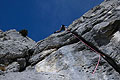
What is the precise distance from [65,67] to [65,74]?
0.90 meters

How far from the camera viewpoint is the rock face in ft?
33.1

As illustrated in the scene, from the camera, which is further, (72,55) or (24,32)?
(24,32)

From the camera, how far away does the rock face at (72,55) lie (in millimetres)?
10078

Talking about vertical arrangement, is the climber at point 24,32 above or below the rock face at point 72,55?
above

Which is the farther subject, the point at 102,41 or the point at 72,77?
the point at 102,41

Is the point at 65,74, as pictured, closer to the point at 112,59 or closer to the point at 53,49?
the point at 112,59

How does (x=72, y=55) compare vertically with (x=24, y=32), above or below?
below

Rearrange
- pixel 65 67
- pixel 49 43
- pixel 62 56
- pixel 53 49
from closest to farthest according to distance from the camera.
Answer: pixel 65 67
pixel 62 56
pixel 53 49
pixel 49 43

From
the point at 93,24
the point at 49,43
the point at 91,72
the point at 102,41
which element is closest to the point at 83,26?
the point at 93,24

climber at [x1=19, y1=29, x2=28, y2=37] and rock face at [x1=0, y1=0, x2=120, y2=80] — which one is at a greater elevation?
climber at [x1=19, y1=29, x2=28, y2=37]

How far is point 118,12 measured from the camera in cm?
1312

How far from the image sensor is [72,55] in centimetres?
1225

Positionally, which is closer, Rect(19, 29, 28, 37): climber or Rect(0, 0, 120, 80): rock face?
Rect(0, 0, 120, 80): rock face

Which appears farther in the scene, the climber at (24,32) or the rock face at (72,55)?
the climber at (24,32)
